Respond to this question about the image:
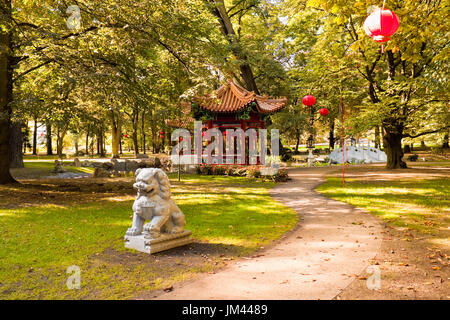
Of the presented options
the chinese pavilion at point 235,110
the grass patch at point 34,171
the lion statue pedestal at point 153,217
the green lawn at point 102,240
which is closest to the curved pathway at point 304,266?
the green lawn at point 102,240

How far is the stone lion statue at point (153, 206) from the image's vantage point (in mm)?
5156

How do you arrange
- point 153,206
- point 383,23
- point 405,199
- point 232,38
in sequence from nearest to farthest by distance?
point 153,206
point 383,23
point 405,199
point 232,38

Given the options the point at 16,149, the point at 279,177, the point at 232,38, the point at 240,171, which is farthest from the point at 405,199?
the point at 16,149

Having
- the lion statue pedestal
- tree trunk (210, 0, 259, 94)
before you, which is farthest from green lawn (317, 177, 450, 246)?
tree trunk (210, 0, 259, 94)

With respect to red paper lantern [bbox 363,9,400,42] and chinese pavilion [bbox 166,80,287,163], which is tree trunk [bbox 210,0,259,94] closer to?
chinese pavilion [bbox 166,80,287,163]

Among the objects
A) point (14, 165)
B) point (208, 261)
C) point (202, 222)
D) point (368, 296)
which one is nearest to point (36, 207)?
point (202, 222)

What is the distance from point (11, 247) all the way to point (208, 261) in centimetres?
374

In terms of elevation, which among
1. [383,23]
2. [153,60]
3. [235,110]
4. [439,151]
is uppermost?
[153,60]

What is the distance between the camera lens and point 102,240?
6.01 m

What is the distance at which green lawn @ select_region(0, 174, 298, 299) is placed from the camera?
4.00 m

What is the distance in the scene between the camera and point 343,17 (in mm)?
8172

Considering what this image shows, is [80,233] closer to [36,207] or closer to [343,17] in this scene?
[36,207]

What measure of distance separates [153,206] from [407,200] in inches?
338

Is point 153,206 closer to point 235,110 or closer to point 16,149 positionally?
point 235,110
